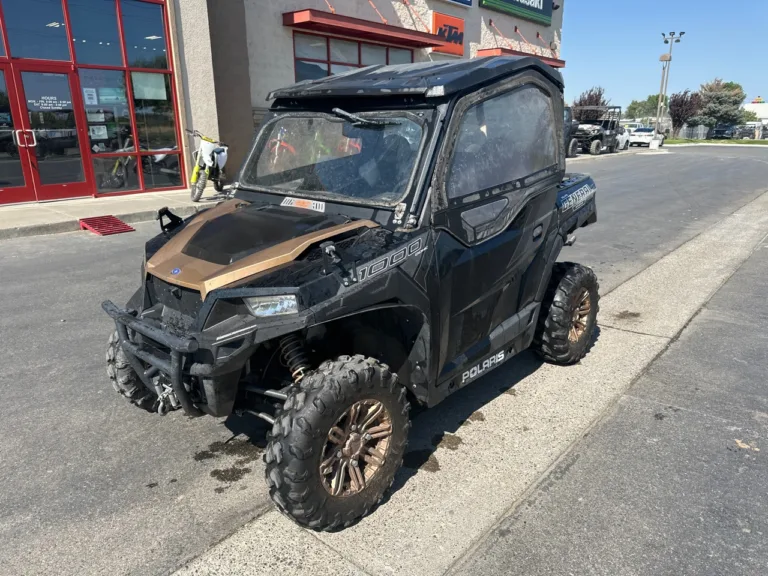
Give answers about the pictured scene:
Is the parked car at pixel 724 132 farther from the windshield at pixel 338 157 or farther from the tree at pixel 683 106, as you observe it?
the windshield at pixel 338 157

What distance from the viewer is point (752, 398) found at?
13.5 ft

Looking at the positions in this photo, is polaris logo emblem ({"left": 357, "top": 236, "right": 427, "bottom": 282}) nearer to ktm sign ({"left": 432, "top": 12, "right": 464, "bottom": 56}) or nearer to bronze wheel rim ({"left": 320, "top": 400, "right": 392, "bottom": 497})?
bronze wheel rim ({"left": 320, "top": 400, "right": 392, "bottom": 497})

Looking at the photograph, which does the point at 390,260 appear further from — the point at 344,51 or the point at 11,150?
the point at 344,51

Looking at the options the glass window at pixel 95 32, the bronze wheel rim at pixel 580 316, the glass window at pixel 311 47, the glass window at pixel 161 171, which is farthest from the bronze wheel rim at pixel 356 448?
the glass window at pixel 311 47

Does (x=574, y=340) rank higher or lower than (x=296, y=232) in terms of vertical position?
lower

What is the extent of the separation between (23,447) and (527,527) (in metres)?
2.88

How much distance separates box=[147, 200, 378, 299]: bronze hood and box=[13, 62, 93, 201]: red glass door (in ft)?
34.4

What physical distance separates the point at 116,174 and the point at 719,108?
72167 mm

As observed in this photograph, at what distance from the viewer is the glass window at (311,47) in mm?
16594

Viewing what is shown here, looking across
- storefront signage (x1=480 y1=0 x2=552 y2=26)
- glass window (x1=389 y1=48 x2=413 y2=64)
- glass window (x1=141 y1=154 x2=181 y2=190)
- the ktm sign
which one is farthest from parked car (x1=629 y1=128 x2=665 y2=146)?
glass window (x1=141 y1=154 x2=181 y2=190)

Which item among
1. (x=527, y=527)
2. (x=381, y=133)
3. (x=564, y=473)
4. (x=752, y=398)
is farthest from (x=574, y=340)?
(x=381, y=133)

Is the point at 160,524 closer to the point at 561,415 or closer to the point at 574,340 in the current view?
the point at 561,415

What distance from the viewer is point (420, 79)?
3.14 meters

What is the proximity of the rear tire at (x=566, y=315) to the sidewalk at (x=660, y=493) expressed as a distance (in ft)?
1.80
